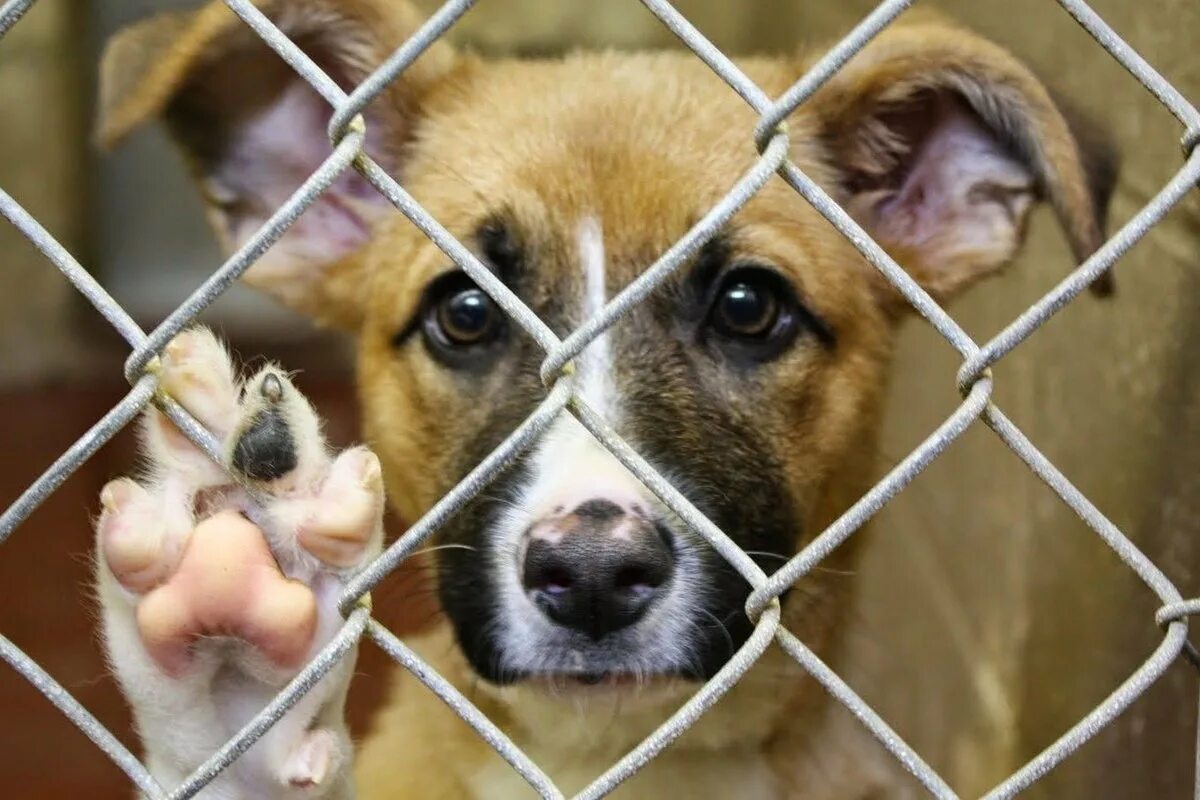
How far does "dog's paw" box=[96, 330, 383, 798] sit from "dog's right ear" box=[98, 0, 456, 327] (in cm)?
87

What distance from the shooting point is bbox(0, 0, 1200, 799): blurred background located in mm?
1959

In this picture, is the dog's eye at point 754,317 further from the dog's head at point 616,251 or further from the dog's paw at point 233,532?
the dog's paw at point 233,532

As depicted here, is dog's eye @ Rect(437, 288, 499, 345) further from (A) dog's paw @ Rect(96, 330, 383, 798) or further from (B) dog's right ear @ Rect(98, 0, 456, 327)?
(A) dog's paw @ Rect(96, 330, 383, 798)

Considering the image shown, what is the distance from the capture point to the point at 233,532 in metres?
1.17

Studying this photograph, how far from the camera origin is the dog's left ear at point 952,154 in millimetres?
1961

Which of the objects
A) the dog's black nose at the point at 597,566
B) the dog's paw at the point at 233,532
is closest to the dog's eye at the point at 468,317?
the dog's black nose at the point at 597,566

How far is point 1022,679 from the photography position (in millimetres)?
2668

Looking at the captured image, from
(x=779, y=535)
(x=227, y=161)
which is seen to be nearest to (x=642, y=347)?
(x=779, y=535)

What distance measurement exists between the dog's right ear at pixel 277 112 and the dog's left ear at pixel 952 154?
79 centimetres

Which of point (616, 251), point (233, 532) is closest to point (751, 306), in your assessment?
point (616, 251)

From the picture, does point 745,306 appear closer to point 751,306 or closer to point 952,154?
point 751,306

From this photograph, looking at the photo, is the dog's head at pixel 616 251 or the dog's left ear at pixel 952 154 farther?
the dog's left ear at pixel 952 154

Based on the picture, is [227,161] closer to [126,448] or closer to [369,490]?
[369,490]

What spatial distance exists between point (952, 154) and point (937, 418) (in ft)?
3.26
